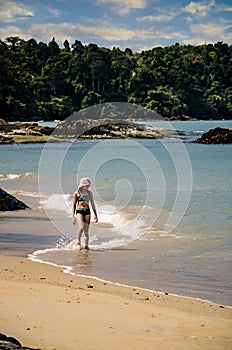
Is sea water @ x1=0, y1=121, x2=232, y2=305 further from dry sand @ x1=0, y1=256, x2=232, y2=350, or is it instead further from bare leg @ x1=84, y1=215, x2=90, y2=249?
dry sand @ x1=0, y1=256, x2=232, y2=350

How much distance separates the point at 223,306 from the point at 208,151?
3859 cm

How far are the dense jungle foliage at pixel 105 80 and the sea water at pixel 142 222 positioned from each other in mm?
67561

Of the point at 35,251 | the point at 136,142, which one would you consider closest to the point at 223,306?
the point at 35,251

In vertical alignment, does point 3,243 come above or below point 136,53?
below

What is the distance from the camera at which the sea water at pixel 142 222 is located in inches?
363

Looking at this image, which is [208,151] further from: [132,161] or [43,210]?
[43,210]

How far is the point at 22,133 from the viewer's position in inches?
2213

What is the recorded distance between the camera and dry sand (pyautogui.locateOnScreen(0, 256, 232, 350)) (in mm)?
5543

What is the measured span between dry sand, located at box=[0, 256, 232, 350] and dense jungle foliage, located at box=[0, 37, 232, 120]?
8827 cm

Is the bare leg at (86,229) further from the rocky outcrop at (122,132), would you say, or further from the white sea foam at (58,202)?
the rocky outcrop at (122,132)

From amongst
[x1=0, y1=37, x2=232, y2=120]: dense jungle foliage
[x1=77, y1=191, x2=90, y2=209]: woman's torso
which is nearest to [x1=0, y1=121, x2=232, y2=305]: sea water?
[x1=77, y1=191, x2=90, y2=209]: woman's torso

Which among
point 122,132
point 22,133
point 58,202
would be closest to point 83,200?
point 58,202

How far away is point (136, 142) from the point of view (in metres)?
56.1

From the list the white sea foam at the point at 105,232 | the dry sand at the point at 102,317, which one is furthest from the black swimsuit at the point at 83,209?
the dry sand at the point at 102,317
